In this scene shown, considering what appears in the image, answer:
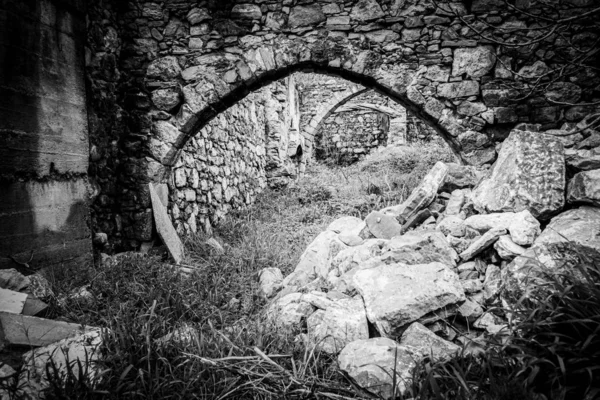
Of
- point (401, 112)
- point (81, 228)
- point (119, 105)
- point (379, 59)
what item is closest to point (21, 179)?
point (81, 228)

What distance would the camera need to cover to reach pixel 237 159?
20.4 ft

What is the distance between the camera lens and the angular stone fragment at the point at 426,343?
1744 mm

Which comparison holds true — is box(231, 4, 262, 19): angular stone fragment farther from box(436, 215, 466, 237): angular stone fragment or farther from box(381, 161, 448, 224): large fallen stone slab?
box(436, 215, 466, 237): angular stone fragment

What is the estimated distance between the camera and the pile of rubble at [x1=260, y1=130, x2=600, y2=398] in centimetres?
185

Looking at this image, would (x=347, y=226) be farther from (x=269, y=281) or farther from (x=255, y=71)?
(x=255, y=71)

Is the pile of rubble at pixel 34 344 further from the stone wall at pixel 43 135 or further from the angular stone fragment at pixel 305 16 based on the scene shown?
the angular stone fragment at pixel 305 16

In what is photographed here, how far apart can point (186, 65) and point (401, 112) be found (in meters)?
8.48

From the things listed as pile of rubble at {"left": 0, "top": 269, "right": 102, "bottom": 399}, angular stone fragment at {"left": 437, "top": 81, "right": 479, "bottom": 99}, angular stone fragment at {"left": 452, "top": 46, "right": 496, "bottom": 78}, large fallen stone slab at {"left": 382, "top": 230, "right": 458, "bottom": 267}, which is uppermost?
angular stone fragment at {"left": 452, "top": 46, "right": 496, "bottom": 78}

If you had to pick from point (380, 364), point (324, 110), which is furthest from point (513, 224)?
point (324, 110)

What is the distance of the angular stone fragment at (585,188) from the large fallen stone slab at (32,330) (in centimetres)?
330

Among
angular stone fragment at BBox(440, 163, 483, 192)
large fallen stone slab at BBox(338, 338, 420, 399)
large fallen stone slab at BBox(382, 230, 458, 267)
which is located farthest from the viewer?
angular stone fragment at BBox(440, 163, 483, 192)

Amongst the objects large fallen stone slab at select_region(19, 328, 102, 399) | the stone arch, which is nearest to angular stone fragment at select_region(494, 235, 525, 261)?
large fallen stone slab at select_region(19, 328, 102, 399)

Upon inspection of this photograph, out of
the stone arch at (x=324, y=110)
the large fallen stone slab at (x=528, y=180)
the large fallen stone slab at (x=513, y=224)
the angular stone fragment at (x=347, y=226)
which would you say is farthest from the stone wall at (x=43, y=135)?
the stone arch at (x=324, y=110)

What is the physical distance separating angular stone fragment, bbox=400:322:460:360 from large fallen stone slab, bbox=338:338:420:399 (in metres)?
0.08
